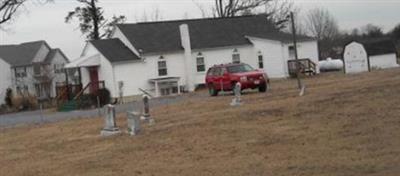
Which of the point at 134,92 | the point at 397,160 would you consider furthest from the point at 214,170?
the point at 134,92

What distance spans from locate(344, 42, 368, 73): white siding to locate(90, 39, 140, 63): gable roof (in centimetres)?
1492

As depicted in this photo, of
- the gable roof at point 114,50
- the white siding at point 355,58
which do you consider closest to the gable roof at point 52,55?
the gable roof at point 114,50

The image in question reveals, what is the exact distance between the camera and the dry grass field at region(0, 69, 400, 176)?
12039mm

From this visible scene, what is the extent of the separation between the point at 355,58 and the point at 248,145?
39485 millimetres

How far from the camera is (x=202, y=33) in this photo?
5475cm

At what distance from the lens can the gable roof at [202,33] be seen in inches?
2052

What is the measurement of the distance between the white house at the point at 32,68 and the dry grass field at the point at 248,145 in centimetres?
6665

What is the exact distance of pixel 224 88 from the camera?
3606 cm

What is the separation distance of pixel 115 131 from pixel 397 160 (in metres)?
10.5

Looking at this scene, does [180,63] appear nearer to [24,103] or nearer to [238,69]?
[24,103]

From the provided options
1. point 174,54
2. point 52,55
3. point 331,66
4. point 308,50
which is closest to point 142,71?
point 174,54

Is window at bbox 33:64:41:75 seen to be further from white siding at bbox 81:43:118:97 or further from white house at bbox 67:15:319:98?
white siding at bbox 81:43:118:97

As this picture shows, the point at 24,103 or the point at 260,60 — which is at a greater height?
the point at 260,60

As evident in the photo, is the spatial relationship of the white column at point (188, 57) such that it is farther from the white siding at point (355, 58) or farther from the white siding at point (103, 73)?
the white siding at point (355, 58)
